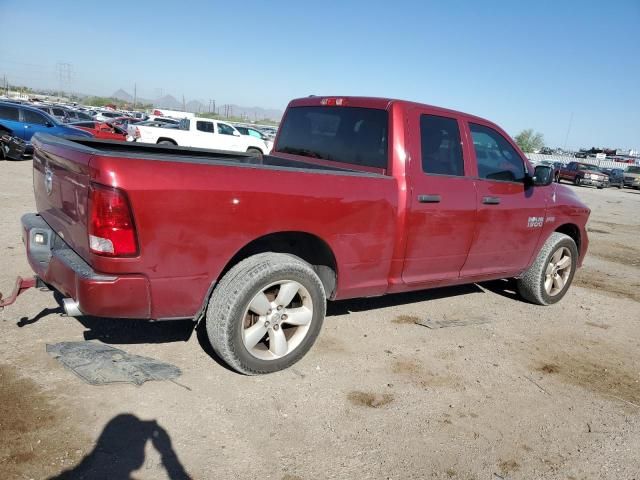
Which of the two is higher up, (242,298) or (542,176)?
(542,176)

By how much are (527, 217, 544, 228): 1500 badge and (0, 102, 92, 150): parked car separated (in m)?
14.3

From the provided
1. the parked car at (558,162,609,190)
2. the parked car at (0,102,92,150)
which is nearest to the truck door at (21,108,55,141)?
the parked car at (0,102,92,150)

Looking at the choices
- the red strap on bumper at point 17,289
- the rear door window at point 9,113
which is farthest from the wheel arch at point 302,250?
the rear door window at point 9,113

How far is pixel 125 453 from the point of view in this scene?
2477mm

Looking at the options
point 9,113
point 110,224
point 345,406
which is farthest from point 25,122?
point 345,406

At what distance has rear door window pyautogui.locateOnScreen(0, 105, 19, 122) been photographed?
15211mm

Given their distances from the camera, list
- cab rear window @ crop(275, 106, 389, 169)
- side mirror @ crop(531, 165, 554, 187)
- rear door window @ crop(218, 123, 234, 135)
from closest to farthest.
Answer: cab rear window @ crop(275, 106, 389, 169) → side mirror @ crop(531, 165, 554, 187) → rear door window @ crop(218, 123, 234, 135)

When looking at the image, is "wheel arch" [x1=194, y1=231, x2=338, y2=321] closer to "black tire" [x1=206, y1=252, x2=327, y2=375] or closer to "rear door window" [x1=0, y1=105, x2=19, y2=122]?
"black tire" [x1=206, y1=252, x2=327, y2=375]

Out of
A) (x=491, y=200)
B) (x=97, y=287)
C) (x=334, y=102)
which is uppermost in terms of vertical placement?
(x=334, y=102)

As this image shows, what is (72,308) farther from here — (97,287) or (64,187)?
(64,187)

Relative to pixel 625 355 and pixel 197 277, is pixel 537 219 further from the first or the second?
pixel 197 277

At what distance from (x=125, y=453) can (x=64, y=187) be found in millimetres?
1593

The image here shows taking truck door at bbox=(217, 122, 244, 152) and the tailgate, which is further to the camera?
truck door at bbox=(217, 122, 244, 152)

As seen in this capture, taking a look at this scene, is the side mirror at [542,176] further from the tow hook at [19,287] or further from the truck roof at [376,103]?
the tow hook at [19,287]
